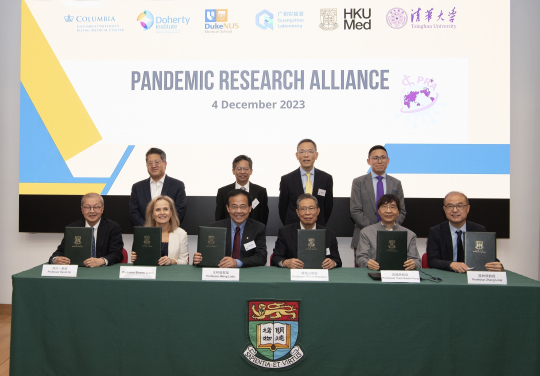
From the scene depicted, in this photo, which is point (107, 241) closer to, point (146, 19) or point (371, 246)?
point (371, 246)

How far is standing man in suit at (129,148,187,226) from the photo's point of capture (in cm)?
Result: 358

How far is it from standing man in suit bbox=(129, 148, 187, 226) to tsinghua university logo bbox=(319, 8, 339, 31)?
2.22 meters

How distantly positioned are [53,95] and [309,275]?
3783 mm

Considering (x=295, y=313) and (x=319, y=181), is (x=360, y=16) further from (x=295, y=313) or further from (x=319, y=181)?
(x=295, y=313)

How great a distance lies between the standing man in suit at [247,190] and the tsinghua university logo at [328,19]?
1745 mm

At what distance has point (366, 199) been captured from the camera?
3598 millimetres

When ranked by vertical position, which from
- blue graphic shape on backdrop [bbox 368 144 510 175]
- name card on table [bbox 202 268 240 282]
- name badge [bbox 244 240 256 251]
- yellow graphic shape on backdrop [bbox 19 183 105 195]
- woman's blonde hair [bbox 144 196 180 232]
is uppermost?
blue graphic shape on backdrop [bbox 368 144 510 175]

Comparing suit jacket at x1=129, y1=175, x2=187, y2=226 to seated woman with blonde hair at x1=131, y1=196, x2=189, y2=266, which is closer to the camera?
seated woman with blonde hair at x1=131, y1=196, x2=189, y2=266

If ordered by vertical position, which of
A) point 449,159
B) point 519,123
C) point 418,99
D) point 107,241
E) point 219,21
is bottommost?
point 107,241

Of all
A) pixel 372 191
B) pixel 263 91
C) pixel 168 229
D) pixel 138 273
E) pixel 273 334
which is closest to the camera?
pixel 273 334

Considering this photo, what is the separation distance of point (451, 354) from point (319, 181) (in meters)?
1.96

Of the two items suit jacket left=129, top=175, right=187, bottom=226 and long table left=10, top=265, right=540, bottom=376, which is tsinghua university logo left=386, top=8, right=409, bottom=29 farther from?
long table left=10, top=265, right=540, bottom=376

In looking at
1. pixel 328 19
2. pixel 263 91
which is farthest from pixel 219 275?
pixel 328 19

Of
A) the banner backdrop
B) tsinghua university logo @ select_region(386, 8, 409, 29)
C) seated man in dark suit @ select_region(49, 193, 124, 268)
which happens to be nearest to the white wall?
the banner backdrop
